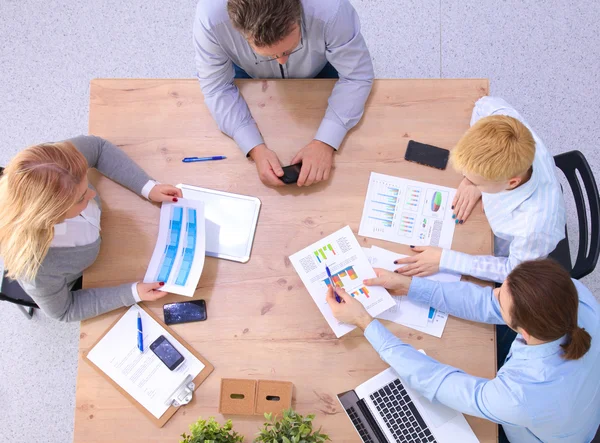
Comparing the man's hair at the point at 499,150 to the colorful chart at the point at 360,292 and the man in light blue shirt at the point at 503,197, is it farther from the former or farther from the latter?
the colorful chart at the point at 360,292

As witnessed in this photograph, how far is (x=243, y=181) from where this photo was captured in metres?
1.43

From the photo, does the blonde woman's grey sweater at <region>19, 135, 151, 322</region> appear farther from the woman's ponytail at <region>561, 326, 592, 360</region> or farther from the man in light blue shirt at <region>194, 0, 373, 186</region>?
the woman's ponytail at <region>561, 326, 592, 360</region>

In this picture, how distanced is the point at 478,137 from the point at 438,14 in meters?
1.29

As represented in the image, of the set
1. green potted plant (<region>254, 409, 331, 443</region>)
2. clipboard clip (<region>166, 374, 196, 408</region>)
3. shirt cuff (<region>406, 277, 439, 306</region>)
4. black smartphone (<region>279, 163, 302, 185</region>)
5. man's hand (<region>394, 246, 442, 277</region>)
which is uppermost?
black smartphone (<region>279, 163, 302, 185</region>)

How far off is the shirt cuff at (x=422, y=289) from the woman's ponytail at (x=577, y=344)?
1.09 ft

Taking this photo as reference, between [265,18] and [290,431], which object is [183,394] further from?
[265,18]

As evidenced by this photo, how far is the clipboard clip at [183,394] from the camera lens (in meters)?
1.27

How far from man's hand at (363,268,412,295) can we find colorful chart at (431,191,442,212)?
22 cm

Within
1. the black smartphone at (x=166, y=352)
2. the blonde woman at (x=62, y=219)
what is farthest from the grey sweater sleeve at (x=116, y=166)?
the black smartphone at (x=166, y=352)

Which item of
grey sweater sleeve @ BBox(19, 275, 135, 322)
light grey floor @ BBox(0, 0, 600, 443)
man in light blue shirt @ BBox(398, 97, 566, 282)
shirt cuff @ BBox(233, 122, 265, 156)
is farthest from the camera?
light grey floor @ BBox(0, 0, 600, 443)

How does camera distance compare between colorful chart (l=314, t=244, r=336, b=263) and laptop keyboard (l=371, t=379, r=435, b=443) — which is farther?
colorful chart (l=314, t=244, r=336, b=263)

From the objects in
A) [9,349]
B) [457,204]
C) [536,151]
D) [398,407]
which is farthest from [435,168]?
[9,349]

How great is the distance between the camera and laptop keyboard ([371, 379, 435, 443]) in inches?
48.5

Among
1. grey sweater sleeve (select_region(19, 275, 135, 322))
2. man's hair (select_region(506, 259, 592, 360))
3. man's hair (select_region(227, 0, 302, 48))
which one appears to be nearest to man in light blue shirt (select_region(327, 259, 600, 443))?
man's hair (select_region(506, 259, 592, 360))
